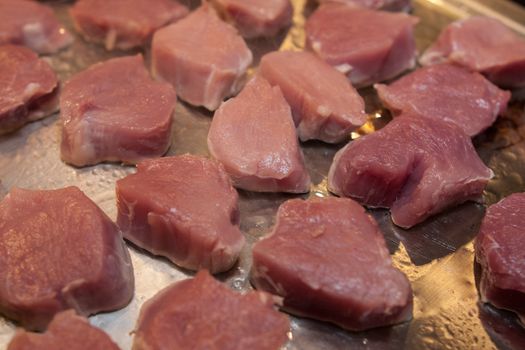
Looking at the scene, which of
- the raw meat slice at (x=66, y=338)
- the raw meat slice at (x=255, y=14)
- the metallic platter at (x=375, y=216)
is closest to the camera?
the raw meat slice at (x=66, y=338)

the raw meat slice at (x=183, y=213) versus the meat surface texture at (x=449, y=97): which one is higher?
the meat surface texture at (x=449, y=97)

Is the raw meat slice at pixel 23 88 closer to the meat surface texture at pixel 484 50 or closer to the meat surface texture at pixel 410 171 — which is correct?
the meat surface texture at pixel 410 171

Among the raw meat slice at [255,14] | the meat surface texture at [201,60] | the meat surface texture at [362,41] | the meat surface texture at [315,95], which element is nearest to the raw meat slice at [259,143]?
the meat surface texture at [315,95]

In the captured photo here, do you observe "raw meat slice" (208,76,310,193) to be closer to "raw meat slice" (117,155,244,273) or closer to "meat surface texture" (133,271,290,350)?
"raw meat slice" (117,155,244,273)

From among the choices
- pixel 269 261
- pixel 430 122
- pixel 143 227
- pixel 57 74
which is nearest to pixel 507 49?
pixel 430 122

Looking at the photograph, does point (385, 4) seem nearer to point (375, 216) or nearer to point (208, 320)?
point (375, 216)

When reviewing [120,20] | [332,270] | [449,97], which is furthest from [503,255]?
[120,20]

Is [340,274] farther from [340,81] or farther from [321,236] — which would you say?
[340,81]
